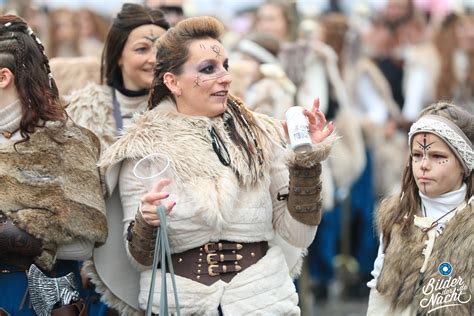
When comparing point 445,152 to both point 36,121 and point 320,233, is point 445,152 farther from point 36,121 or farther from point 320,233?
point 320,233

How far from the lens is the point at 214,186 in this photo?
20.0ft

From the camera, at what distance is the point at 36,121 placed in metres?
6.16

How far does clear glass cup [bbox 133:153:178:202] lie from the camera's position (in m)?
6.09

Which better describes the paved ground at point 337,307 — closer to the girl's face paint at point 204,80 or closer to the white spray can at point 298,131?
the girl's face paint at point 204,80

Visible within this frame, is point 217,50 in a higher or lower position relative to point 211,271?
higher

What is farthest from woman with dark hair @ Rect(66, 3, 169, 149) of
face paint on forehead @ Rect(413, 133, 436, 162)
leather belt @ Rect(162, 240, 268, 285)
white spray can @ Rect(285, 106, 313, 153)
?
face paint on forehead @ Rect(413, 133, 436, 162)

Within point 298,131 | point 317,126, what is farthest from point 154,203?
point 317,126

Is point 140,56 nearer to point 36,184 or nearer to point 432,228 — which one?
point 36,184

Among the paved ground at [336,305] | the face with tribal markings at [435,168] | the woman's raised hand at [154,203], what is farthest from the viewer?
the paved ground at [336,305]

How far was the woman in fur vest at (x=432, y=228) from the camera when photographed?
19.7ft

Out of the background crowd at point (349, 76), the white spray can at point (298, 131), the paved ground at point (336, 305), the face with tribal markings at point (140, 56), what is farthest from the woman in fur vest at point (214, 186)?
the paved ground at point (336, 305)

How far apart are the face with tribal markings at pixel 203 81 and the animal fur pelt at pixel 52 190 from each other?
1.79 ft

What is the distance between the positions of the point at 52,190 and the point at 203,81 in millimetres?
867

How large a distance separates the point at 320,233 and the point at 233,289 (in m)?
6.70
